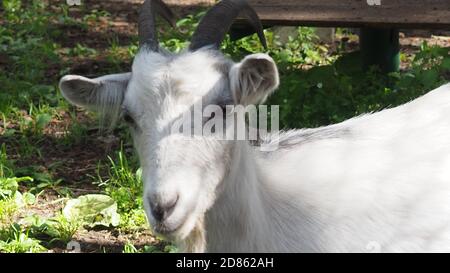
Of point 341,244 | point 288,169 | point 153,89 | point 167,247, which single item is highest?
point 153,89

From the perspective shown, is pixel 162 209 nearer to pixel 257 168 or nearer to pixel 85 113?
pixel 257 168

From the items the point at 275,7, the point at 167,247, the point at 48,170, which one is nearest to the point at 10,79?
the point at 48,170

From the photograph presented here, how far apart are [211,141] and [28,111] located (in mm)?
4251

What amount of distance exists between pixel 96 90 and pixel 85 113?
11.6ft

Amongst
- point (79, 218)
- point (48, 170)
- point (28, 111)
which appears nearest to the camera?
point (79, 218)

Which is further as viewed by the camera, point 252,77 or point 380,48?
point 380,48

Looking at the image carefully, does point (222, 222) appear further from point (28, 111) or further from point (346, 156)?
point (28, 111)

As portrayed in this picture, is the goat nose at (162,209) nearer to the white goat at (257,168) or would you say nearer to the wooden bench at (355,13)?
the white goat at (257,168)

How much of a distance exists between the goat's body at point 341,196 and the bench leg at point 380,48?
330 cm

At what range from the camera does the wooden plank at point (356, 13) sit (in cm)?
644

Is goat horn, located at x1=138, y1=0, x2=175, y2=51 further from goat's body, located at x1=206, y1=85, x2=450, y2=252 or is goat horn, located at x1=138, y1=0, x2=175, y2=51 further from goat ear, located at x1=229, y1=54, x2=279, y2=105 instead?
goat's body, located at x1=206, y1=85, x2=450, y2=252

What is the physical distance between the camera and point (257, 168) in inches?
163

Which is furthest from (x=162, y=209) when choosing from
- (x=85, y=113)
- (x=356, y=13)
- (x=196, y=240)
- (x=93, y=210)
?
(x=85, y=113)

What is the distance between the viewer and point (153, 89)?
3.75 m
